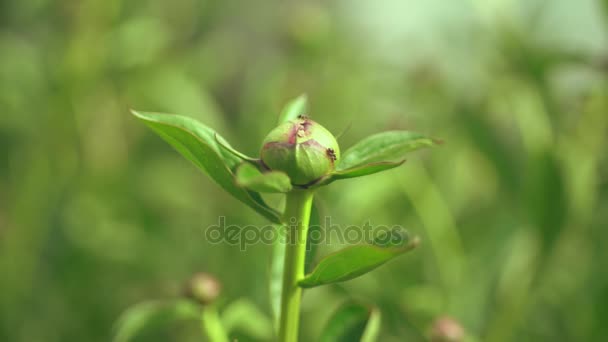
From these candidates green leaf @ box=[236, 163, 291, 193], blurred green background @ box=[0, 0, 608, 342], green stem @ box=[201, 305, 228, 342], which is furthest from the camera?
blurred green background @ box=[0, 0, 608, 342]

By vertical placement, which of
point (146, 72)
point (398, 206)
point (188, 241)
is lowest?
point (188, 241)

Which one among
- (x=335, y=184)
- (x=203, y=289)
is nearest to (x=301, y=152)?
(x=203, y=289)

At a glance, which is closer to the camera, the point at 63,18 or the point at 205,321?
the point at 205,321

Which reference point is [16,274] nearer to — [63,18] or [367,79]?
[63,18]

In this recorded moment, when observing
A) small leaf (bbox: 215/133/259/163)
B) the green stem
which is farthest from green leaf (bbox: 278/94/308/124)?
the green stem

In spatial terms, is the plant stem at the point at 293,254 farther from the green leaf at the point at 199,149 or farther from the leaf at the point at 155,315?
the leaf at the point at 155,315

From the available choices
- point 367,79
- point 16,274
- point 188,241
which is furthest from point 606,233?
point 16,274

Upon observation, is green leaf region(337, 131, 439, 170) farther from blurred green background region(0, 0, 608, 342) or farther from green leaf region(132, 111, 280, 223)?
blurred green background region(0, 0, 608, 342)
